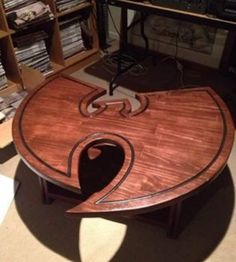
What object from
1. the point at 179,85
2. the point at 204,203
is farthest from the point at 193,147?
the point at 179,85

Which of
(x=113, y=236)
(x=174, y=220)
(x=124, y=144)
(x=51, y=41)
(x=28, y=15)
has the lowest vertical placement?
(x=113, y=236)

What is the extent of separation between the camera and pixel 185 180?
37.0 inches

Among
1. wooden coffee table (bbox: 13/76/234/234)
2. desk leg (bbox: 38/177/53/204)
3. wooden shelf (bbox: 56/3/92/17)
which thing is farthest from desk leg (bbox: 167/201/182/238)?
wooden shelf (bbox: 56/3/92/17)

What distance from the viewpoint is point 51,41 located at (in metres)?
2.23

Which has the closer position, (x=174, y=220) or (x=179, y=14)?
(x=174, y=220)

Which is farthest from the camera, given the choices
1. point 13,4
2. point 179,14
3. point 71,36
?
point 71,36

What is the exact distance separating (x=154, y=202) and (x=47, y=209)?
2.23ft

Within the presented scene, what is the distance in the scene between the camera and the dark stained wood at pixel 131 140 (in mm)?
915

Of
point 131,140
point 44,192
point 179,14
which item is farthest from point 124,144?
point 179,14

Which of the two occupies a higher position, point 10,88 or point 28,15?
point 28,15

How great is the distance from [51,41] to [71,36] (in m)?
0.19

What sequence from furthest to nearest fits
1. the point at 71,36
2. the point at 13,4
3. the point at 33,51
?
the point at 71,36, the point at 33,51, the point at 13,4

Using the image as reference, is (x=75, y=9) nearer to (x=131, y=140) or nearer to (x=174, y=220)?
(x=131, y=140)

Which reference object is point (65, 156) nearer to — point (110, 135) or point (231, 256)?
point (110, 135)
